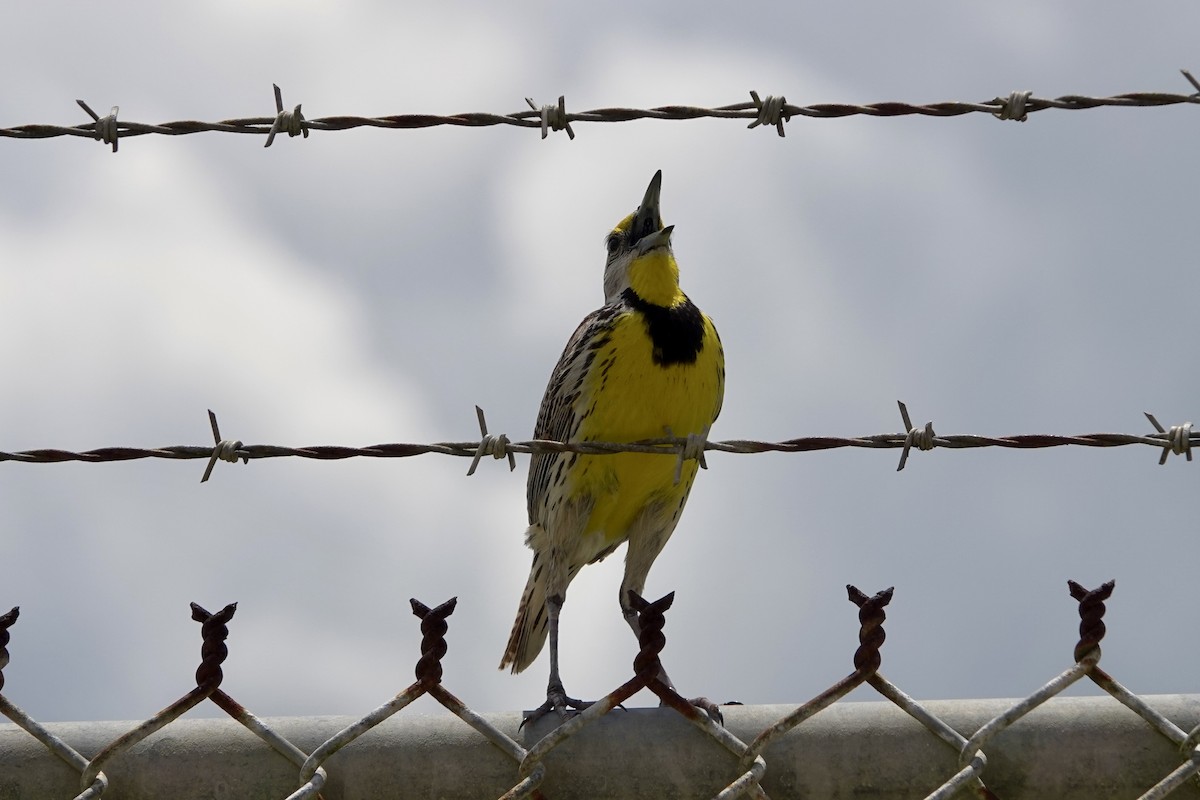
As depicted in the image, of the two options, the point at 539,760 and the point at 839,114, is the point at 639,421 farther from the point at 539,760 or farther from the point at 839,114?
the point at 539,760

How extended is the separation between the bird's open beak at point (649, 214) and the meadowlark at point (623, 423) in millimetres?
448

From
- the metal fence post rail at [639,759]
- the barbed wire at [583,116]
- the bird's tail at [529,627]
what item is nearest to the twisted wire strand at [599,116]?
the barbed wire at [583,116]

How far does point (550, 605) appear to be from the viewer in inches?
253

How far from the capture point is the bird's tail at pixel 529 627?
669cm

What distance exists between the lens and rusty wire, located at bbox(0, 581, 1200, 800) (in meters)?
2.65

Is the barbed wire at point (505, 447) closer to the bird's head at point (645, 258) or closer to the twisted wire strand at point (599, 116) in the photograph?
the twisted wire strand at point (599, 116)

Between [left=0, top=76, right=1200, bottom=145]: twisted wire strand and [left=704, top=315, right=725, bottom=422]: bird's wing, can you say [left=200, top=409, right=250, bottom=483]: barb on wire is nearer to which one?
[left=0, top=76, right=1200, bottom=145]: twisted wire strand

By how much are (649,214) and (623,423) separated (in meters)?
1.66

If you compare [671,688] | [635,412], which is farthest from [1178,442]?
[635,412]

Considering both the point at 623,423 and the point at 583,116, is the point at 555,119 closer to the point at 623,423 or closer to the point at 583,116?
the point at 583,116

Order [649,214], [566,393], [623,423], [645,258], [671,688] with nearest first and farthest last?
[671,688] < [623,423] < [566,393] < [645,258] < [649,214]

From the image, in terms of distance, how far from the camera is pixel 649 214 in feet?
23.4

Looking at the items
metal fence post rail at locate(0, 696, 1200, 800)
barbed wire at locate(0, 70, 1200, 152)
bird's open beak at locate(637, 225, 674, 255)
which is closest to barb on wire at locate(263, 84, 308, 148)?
barbed wire at locate(0, 70, 1200, 152)

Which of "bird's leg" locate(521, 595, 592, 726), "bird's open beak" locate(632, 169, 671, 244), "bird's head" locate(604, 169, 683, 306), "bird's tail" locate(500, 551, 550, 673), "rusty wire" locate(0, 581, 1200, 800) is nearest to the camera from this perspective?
"rusty wire" locate(0, 581, 1200, 800)
